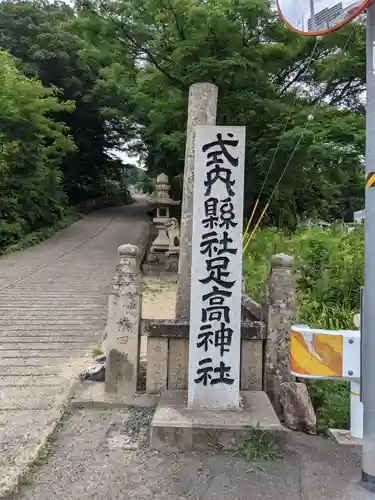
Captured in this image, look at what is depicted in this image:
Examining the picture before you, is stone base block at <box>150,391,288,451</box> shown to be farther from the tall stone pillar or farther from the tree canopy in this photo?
the tree canopy

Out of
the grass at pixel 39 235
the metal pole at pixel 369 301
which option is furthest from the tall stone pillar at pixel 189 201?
the grass at pixel 39 235

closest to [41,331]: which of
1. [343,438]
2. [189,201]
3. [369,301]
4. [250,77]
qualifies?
[189,201]

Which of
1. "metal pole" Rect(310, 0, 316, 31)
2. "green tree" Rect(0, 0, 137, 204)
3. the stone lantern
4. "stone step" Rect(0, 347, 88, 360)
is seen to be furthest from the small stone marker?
"green tree" Rect(0, 0, 137, 204)

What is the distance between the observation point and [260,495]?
2.47 m

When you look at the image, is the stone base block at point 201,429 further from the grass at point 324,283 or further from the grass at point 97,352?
the grass at point 97,352

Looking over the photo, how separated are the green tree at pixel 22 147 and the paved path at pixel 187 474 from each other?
1295cm

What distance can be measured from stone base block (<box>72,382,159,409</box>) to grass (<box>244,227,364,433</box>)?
138 centimetres

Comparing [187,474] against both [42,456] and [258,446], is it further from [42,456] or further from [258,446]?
[42,456]

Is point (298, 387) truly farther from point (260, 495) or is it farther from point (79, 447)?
point (79, 447)

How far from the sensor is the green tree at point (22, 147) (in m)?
14.2

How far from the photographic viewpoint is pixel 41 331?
6.09 meters

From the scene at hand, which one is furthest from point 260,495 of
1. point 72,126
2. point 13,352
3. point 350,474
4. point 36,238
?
point 72,126

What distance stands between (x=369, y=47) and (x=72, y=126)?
2601 centimetres

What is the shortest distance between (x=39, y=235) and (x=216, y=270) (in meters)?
15.1
